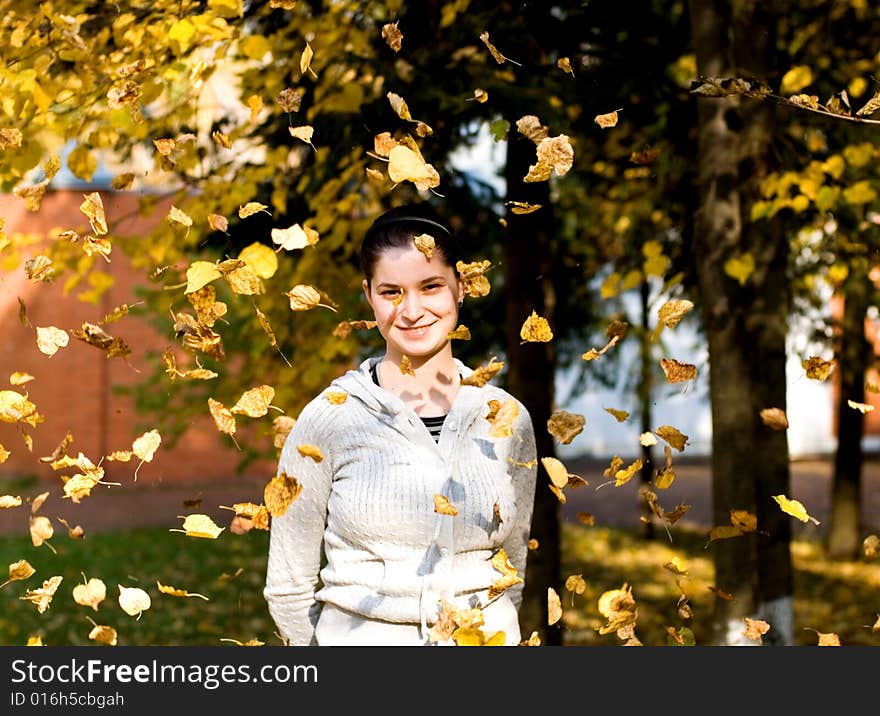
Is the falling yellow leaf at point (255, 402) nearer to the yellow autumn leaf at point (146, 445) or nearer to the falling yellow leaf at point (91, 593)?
the yellow autumn leaf at point (146, 445)

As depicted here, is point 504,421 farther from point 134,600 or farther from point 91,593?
point 91,593

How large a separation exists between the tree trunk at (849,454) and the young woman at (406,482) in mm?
6630

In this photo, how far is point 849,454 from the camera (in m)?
9.66

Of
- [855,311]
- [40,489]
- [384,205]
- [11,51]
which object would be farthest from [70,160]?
[40,489]

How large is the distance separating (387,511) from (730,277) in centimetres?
281

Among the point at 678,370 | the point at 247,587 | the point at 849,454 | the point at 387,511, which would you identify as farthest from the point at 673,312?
the point at 849,454

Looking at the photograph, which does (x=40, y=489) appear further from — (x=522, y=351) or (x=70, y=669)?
(x=70, y=669)

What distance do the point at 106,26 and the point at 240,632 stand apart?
5.07m

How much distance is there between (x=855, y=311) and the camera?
8.42 m

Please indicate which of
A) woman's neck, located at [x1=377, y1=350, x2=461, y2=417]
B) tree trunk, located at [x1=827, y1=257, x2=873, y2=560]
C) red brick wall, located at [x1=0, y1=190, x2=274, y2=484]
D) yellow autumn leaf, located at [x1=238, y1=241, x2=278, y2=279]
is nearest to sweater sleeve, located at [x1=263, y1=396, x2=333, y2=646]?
woman's neck, located at [x1=377, y1=350, x2=461, y2=417]

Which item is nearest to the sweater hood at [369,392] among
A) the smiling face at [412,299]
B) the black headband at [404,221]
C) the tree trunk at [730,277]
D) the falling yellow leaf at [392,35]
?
the smiling face at [412,299]

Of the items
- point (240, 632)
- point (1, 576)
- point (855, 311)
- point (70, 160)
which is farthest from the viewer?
point (1, 576)

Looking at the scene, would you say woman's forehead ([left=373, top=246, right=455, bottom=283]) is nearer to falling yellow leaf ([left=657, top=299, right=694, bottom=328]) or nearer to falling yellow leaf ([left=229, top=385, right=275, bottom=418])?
falling yellow leaf ([left=229, top=385, right=275, bottom=418])

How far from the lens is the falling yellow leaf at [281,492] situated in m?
2.30
